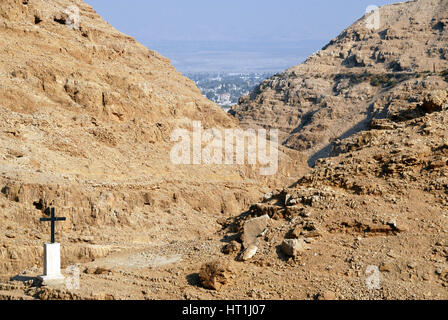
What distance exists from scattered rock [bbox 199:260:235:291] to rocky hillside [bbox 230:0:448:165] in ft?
145

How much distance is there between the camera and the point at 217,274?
16.9 meters

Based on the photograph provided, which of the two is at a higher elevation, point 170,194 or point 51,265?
point 170,194

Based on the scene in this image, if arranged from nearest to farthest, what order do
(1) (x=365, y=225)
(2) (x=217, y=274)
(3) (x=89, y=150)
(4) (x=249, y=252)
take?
(2) (x=217, y=274) → (1) (x=365, y=225) → (4) (x=249, y=252) → (3) (x=89, y=150)

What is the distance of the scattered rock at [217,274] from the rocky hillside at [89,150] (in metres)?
8.44

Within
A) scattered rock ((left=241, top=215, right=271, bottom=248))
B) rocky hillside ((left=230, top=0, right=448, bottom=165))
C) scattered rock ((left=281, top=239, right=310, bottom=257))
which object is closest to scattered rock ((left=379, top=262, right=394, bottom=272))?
scattered rock ((left=281, top=239, right=310, bottom=257))

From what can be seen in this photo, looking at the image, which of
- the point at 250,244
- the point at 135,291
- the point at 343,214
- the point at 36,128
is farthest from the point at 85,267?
the point at 36,128

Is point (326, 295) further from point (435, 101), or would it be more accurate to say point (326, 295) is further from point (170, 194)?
point (170, 194)

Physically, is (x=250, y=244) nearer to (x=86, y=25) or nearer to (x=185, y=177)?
(x=185, y=177)

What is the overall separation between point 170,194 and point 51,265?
54.5 ft

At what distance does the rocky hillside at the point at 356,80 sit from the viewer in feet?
218

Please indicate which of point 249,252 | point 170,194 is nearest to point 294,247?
point 249,252

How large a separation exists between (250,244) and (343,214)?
217 centimetres

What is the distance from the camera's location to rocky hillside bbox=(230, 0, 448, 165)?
218ft

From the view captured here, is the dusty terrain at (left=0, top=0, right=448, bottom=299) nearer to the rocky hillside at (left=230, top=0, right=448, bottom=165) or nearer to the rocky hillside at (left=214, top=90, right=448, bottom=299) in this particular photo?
the rocky hillside at (left=214, top=90, right=448, bottom=299)
